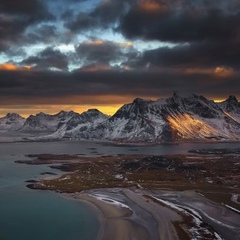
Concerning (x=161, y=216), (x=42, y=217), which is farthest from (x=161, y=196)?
(x=42, y=217)

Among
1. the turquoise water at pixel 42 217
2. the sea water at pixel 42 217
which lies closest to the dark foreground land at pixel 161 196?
the turquoise water at pixel 42 217

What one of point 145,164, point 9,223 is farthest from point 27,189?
point 145,164

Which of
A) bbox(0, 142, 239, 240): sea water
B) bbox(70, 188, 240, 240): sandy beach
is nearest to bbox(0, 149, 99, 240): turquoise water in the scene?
bbox(0, 142, 239, 240): sea water

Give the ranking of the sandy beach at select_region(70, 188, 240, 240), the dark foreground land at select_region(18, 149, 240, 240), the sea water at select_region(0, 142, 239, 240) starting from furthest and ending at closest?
1. the dark foreground land at select_region(18, 149, 240, 240)
2. the sea water at select_region(0, 142, 239, 240)
3. the sandy beach at select_region(70, 188, 240, 240)

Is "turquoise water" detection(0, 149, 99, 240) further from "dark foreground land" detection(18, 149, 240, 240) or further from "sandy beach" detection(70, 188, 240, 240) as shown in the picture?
"dark foreground land" detection(18, 149, 240, 240)

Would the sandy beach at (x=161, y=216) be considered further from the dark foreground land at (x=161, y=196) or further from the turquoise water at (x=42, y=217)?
the turquoise water at (x=42, y=217)

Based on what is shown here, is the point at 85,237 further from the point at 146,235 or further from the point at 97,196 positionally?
the point at 97,196

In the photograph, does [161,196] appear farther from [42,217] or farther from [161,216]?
[42,217]
